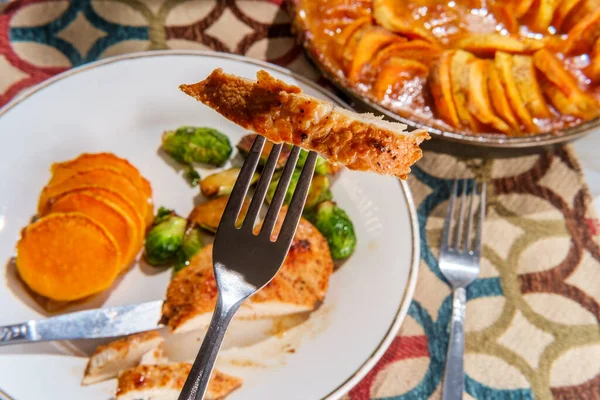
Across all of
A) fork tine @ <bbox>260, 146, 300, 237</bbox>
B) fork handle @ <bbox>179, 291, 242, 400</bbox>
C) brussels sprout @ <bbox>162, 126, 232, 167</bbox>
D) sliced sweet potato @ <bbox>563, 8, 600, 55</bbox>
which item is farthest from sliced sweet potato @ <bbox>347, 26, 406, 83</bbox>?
fork handle @ <bbox>179, 291, 242, 400</bbox>

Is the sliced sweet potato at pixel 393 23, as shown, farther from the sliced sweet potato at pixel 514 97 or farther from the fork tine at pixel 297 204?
the fork tine at pixel 297 204

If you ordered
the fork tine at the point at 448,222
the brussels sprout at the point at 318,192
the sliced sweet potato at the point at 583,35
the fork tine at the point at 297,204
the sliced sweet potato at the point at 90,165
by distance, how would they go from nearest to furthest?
the fork tine at the point at 297,204
the sliced sweet potato at the point at 90,165
the brussels sprout at the point at 318,192
the fork tine at the point at 448,222
the sliced sweet potato at the point at 583,35

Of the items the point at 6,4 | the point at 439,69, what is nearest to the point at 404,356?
the point at 439,69

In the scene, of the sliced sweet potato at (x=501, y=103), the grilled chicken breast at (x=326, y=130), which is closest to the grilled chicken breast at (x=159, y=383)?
the grilled chicken breast at (x=326, y=130)

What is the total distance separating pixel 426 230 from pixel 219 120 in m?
1.33

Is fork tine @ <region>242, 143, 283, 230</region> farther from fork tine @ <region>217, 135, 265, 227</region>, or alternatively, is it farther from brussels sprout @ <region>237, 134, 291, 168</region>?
brussels sprout @ <region>237, 134, 291, 168</region>

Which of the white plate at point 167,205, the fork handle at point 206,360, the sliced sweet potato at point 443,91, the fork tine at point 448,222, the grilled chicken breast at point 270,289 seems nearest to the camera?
the fork handle at point 206,360

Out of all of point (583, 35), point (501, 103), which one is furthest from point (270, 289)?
point (583, 35)

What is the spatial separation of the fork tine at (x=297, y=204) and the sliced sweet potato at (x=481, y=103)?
1.43 meters

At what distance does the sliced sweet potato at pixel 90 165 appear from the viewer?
243 cm

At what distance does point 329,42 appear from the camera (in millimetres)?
3061

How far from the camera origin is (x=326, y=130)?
1.66 metres

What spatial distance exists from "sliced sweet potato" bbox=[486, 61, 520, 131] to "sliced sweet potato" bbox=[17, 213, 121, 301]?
219cm

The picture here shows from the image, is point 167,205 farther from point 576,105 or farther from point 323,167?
point 576,105
